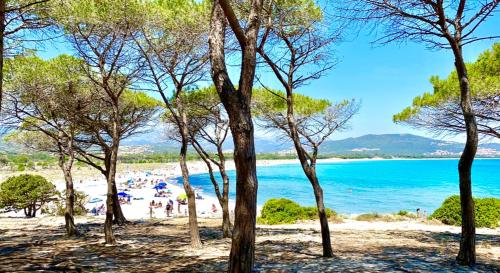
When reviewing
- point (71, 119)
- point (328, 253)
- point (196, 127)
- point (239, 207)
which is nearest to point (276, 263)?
point (328, 253)

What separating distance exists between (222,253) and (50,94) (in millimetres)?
7532

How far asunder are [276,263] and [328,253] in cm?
122

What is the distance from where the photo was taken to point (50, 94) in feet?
35.5

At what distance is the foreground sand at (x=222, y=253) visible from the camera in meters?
6.25

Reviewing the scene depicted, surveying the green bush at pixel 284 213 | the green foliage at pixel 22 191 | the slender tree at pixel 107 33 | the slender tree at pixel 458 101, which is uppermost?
the slender tree at pixel 107 33

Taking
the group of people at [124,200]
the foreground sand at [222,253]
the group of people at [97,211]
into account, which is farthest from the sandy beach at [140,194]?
the foreground sand at [222,253]

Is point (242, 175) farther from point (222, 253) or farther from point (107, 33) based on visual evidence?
point (107, 33)

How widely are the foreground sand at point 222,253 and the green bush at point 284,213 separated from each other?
464 cm

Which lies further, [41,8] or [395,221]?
[395,221]

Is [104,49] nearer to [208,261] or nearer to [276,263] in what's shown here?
[208,261]

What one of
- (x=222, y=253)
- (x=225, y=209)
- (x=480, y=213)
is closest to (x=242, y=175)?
(x=222, y=253)

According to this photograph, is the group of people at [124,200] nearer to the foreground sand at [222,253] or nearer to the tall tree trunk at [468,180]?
the foreground sand at [222,253]

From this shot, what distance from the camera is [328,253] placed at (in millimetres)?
7234

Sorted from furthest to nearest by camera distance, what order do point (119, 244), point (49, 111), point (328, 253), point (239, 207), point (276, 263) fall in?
point (49, 111) → point (119, 244) → point (328, 253) → point (276, 263) → point (239, 207)
